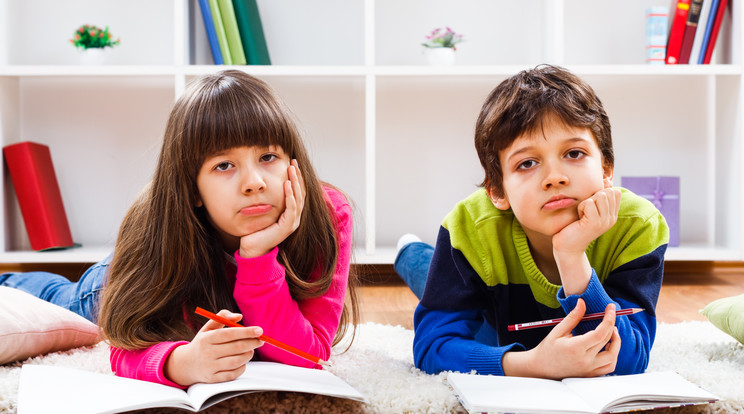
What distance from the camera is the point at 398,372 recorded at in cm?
93

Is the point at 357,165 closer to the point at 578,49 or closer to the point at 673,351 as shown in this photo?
the point at 578,49

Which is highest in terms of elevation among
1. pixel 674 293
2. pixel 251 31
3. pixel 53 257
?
pixel 251 31

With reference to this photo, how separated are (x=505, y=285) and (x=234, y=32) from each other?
132cm

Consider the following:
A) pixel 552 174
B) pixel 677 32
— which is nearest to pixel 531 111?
pixel 552 174

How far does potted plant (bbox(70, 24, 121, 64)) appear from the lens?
203 centimetres

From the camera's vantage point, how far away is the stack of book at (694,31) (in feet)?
6.56

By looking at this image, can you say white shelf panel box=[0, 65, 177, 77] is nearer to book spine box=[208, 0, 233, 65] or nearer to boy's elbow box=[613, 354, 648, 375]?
book spine box=[208, 0, 233, 65]

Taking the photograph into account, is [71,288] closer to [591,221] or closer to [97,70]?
[97,70]

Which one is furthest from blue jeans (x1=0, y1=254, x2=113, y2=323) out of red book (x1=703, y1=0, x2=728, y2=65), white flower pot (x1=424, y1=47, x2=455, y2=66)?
red book (x1=703, y1=0, x2=728, y2=65)

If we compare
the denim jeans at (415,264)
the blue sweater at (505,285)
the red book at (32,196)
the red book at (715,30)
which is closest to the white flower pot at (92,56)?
the red book at (32,196)

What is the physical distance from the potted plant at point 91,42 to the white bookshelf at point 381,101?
4.5 inches

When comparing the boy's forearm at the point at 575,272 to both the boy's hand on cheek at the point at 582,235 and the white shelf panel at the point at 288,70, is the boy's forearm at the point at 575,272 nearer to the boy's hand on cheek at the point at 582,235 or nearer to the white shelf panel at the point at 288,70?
the boy's hand on cheek at the point at 582,235

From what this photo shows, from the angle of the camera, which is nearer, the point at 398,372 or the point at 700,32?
the point at 398,372

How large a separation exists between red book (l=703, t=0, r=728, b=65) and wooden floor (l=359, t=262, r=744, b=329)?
635 millimetres
